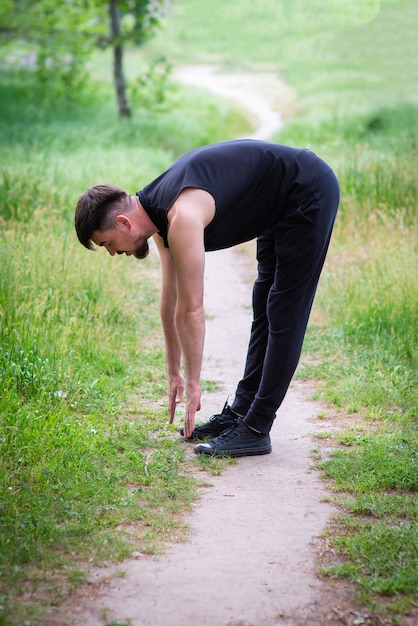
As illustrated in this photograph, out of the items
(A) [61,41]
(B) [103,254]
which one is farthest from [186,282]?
(A) [61,41]

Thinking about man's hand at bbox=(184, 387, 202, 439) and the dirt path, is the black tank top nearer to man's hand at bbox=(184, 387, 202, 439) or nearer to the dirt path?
man's hand at bbox=(184, 387, 202, 439)

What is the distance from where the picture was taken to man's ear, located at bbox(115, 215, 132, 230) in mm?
3727

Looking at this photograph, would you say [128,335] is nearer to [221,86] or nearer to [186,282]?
[186,282]

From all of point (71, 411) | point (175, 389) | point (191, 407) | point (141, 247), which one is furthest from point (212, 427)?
point (141, 247)

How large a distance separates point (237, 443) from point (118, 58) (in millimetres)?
15185

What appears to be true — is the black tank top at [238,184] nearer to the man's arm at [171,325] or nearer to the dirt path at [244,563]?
the man's arm at [171,325]

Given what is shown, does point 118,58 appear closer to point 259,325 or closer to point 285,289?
point 259,325

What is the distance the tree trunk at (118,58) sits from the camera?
17.1m

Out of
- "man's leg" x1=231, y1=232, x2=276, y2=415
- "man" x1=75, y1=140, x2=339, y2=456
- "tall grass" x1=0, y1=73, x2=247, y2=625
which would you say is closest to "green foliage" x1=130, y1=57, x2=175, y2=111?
"tall grass" x1=0, y1=73, x2=247, y2=625

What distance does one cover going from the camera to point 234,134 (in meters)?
21.1

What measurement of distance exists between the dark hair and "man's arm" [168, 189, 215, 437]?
1.04ft

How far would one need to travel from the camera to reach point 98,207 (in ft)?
12.3

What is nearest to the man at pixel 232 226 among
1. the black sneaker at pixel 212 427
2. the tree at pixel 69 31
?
the black sneaker at pixel 212 427

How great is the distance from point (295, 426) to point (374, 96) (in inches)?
721
